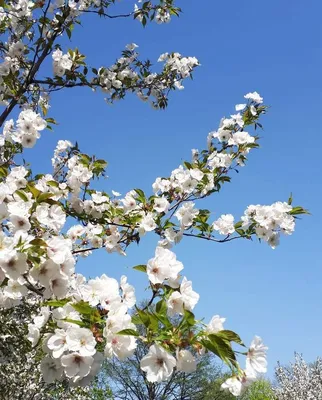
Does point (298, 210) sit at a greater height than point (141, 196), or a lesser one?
greater

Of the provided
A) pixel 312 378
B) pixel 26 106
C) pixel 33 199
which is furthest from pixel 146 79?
pixel 312 378

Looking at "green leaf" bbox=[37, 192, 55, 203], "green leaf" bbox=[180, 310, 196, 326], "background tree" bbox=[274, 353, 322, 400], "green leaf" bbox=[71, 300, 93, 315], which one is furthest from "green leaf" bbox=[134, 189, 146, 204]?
"background tree" bbox=[274, 353, 322, 400]

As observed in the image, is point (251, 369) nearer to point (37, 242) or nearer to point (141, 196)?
point (37, 242)

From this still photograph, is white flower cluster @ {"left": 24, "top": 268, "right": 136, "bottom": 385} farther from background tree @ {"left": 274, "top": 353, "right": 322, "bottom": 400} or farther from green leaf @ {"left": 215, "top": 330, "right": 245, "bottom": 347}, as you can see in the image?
background tree @ {"left": 274, "top": 353, "right": 322, "bottom": 400}

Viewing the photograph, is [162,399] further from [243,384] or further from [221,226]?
[243,384]

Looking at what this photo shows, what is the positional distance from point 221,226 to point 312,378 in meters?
12.6

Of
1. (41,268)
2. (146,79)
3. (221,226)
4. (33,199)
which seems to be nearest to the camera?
(41,268)

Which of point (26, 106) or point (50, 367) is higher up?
point (26, 106)

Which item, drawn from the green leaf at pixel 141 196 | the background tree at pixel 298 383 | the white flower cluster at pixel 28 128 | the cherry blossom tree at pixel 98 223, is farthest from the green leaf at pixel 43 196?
the background tree at pixel 298 383

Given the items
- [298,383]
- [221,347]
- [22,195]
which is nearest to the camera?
[221,347]

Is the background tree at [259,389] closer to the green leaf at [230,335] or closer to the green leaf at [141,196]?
the green leaf at [141,196]

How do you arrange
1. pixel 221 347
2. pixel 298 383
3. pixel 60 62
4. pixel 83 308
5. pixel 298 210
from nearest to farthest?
pixel 221 347 → pixel 83 308 → pixel 298 210 → pixel 60 62 → pixel 298 383

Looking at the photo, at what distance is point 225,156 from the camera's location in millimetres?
5242

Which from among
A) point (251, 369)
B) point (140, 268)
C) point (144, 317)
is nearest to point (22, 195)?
point (140, 268)
